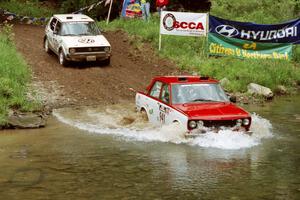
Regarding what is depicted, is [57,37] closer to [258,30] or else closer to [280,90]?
[258,30]

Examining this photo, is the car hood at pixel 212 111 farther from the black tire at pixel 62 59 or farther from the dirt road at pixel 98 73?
the black tire at pixel 62 59

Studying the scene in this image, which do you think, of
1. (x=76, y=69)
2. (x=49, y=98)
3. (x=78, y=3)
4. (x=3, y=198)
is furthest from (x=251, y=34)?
(x=3, y=198)

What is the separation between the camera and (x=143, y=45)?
1029 inches

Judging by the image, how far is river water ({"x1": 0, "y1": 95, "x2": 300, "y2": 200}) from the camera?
10.2m

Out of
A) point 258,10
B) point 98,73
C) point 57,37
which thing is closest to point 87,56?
point 98,73

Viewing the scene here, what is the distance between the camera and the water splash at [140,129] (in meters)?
13.4

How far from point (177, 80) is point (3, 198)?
639 cm

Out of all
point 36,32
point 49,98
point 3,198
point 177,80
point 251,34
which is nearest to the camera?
point 3,198

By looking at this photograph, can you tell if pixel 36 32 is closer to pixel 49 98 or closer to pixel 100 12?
pixel 100 12

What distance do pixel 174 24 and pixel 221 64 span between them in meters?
3.05

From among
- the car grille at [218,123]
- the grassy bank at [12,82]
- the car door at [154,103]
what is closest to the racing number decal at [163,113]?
the car door at [154,103]

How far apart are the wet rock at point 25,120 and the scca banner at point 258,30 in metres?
10.7

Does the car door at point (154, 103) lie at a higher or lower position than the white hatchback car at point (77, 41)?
lower

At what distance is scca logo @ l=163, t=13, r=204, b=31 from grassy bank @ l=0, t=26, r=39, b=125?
6385mm
